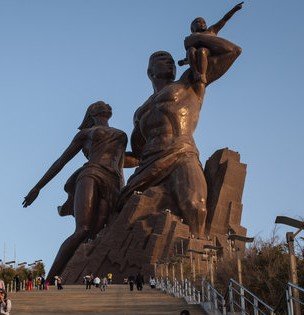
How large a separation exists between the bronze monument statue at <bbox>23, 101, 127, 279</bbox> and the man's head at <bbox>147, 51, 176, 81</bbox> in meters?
3.29

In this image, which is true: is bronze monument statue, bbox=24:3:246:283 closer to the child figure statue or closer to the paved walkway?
the child figure statue

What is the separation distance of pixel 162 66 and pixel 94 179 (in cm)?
617

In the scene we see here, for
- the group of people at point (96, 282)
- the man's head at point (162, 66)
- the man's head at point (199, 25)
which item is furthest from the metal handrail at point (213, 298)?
the man's head at point (199, 25)

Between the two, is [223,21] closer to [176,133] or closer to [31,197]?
[176,133]

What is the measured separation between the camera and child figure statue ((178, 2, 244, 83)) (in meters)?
29.2

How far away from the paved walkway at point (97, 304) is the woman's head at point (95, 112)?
15.9 metres

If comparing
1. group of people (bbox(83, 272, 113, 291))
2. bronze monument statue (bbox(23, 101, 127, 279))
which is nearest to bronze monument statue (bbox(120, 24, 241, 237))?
bronze monument statue (bbox(23, 101, 127, 279))

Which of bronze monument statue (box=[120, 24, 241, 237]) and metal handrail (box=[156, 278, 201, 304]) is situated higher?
bronze monument statue (box=[120, 24, 241, 237])

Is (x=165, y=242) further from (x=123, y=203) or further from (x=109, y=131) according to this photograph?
(x=109, y=131)

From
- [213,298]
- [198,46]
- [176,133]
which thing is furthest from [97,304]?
[198,46]

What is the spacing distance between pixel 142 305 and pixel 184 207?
41.3 feet

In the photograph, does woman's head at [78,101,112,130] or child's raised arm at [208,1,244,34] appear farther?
woman's head at [78,101,112,130]

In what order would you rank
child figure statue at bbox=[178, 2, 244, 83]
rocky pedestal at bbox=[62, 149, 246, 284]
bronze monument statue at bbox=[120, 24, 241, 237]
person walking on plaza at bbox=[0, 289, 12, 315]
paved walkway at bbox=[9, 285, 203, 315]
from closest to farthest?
person walking on plaza at bbox=[0, 289, 12, 315], paved walkway at bbox=[9, 285, 203, 315], rocky pedestal at bbox=[62, 149, 246, 284], bronze monument statue at bbox=[120, 24, 241, 237], child figure statue at bbox=[178, 2, 244, 83]

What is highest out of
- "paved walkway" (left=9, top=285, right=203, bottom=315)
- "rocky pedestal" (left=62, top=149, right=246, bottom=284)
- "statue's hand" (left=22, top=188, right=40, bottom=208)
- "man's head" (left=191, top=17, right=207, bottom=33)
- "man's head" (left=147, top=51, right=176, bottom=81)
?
"man's head" (left=191, top=17, right=207, bottom=33)
